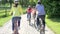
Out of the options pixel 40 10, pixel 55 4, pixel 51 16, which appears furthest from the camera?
pixel 51 16

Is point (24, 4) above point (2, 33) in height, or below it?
below

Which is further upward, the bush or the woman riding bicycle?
the woman riding bicycle

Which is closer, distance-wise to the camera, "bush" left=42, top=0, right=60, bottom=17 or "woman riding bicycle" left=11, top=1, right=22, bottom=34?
"woman riding bicycle" left=11, top=1, right=22, bottom=34

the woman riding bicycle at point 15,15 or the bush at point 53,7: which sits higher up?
the woman riding bicycle at point 15,15

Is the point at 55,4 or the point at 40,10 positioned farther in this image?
the point at 55,4

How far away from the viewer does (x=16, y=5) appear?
10.4 metres

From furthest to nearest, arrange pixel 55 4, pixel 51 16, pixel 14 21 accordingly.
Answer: pixel 51 16
pixel 55 4
pixel 14 21

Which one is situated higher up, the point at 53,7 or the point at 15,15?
the point at 15,15

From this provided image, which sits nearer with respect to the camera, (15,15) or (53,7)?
(15,15)

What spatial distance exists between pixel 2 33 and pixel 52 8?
948 centimetres

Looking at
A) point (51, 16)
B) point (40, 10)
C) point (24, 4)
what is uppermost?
point (40, 10)

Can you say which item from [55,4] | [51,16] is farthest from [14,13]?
[51,16]

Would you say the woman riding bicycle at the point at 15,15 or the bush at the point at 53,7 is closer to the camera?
the woman riding bicycle at the point at 15,15

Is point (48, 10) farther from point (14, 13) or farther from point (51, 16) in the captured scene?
point (14, 13)
